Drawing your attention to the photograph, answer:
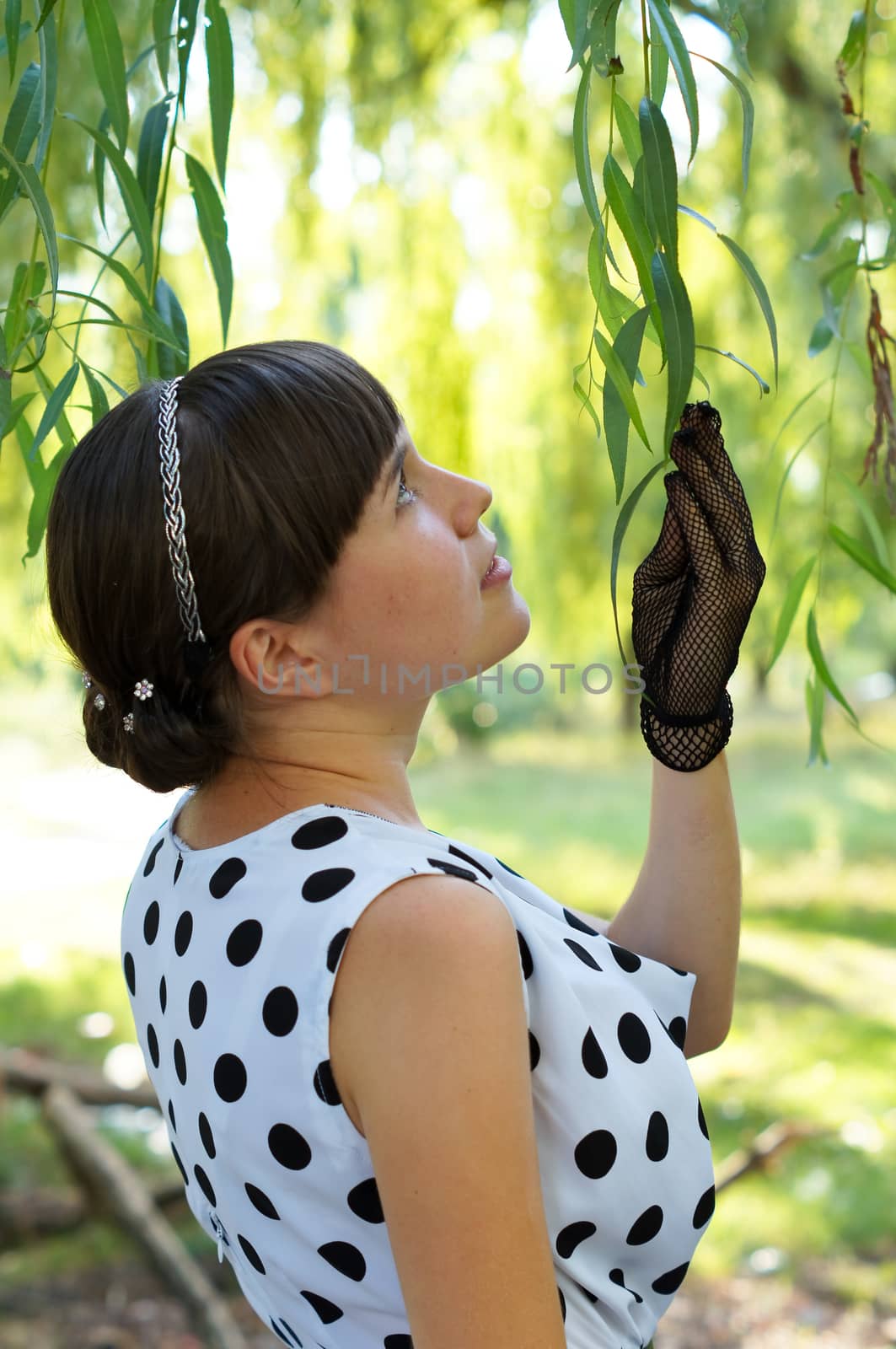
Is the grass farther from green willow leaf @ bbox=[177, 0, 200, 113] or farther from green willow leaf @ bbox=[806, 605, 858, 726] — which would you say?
green willow leaf @ bbox=[806, 605, 858, 726]

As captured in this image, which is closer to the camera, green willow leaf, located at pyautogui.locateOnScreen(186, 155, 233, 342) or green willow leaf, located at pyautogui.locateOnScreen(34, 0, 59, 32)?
green willow leaf, located at pyautogui.locateOnScreen(34, 0, 59, 32)

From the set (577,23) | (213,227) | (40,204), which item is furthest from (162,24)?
(577,23)

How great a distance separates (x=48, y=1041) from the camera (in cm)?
452

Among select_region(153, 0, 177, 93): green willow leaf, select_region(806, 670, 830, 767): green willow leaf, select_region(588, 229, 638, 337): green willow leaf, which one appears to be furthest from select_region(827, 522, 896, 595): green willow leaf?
select_region(153, 0, 177, 93): green willow leaf

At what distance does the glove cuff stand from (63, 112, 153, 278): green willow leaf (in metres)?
0.54

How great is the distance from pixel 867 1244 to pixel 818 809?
19.0ft

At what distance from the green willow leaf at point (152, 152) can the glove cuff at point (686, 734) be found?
59 cm

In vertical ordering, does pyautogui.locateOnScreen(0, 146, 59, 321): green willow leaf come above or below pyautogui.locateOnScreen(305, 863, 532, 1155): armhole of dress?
above

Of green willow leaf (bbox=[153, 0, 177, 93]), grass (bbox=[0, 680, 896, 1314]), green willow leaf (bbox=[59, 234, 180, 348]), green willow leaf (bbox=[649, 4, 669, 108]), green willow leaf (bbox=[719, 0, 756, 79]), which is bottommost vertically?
grass (bbox=[0, 680, 896, 1314])

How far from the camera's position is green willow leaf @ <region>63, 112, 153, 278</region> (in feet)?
3.05

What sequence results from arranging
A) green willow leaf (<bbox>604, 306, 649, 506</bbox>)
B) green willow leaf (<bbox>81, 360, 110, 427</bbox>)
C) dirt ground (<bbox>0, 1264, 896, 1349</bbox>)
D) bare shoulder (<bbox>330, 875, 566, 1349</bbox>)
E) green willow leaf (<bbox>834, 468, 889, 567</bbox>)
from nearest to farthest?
bare shoulder (<bbox>330, 875, 566, 1349</bbox>) < green willow leaf (<bbox>604, 306, 649, 506</bbox>) < green willow leaf (<bbox>81, 360, 110, 427</bbox>) < green willow leaf (<bbox>834, 468, 889, 567</bbox>) < dirt ground (<bbox>0, 1264, 896, 1349</bbox>)

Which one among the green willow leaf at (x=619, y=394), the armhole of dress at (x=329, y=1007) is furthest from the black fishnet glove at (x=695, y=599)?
the armhole of dress at (x=329, y=1007)

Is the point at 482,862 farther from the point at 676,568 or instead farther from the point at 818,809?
the point at 818,809

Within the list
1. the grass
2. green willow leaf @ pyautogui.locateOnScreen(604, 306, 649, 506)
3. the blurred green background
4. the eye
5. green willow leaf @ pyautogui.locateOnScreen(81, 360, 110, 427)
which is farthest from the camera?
the grass
